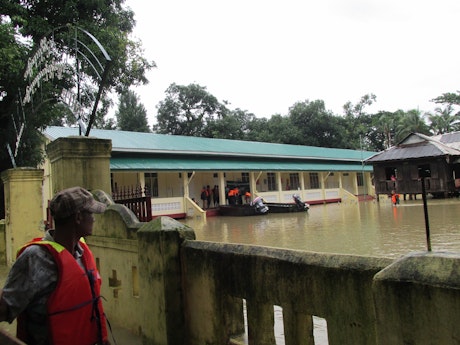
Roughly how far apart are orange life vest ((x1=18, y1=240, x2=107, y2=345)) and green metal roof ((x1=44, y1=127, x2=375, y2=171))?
14.2 m

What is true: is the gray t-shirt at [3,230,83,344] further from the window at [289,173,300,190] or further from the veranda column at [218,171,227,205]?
the window at [289,173,300,190]

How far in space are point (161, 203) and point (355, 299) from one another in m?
18.8

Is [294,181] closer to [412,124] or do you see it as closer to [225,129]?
[225,129]

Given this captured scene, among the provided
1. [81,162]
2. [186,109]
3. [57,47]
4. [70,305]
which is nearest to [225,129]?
[186,109]

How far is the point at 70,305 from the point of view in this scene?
2.03 meters

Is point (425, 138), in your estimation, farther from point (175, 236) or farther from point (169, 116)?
point (169, 116)

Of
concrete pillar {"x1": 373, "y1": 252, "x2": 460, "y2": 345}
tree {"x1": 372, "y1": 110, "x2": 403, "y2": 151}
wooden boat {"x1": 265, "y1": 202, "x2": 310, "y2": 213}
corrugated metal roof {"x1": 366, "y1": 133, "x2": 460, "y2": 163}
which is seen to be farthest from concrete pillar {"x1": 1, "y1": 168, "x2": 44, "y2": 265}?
tree {"x1": 372, "y1": 110, "x2": 403, "y2": 151}

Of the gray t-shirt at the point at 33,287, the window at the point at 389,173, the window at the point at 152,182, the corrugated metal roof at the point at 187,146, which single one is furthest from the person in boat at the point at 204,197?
the gray t-shirt at the point at 33,287

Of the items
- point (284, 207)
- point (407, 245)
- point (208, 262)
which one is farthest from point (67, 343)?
point (284, 207)

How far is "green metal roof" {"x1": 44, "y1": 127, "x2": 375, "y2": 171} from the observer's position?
1991 centimetres

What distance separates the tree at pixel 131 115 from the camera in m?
47.4

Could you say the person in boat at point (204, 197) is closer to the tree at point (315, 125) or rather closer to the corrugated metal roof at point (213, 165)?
the corrugated metal roof at point (213, 165)

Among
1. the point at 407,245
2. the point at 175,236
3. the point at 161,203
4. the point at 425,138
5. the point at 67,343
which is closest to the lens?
the point at 67,343

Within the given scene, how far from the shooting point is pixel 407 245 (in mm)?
8539
